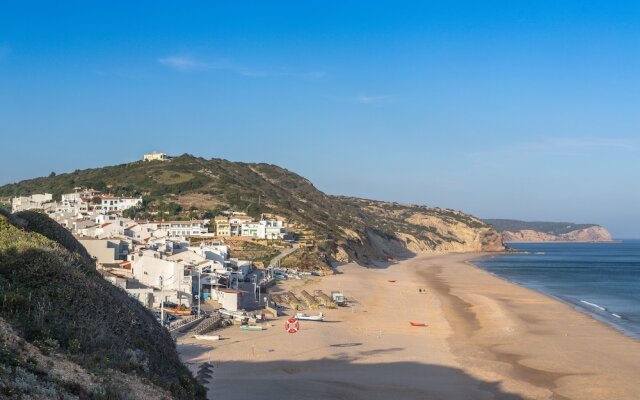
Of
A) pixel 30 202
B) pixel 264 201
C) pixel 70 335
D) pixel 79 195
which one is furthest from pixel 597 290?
pixel 30 202

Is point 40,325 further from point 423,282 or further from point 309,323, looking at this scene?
point 423,282

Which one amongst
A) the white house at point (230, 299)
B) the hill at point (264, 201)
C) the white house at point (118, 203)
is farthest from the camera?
the white house at point (118, 203)

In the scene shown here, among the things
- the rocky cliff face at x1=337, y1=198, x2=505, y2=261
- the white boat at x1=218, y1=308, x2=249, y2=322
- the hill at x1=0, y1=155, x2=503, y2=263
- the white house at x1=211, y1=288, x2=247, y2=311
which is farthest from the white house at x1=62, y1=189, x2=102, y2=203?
the white boat at x1=218, y1=308, x2=249, y2=322

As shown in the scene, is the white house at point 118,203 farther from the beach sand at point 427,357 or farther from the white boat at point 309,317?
the white boat at point 309,317

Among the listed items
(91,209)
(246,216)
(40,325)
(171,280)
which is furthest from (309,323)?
(91,209)

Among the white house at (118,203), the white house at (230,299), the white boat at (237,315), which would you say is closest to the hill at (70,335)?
the white boat at (237,315)

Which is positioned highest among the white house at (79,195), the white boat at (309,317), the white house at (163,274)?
the white house at (79,195)
